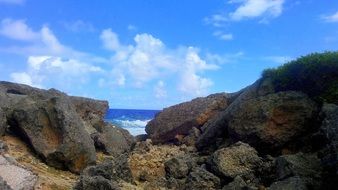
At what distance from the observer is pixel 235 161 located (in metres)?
12.6

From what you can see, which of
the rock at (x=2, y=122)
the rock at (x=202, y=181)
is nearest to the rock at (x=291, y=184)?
the rock at (x=202, y=181)

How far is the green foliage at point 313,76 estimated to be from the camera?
14508 mm

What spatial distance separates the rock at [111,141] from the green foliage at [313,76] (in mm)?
5834

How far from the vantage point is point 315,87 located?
1475 centimetres

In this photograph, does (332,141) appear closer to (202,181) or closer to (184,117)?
(202,181)

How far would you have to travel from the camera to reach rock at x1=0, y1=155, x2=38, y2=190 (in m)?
9.07

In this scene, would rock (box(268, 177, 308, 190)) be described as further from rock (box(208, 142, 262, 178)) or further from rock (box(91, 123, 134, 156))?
rock (box(91, 123, 134, 156))

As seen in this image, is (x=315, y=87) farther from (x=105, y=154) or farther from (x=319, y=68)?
(x=105, y=154)

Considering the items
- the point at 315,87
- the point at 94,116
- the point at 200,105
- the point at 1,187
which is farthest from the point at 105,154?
the point at 1,187

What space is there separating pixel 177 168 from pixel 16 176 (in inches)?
200

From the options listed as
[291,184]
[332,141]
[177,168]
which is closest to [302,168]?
[291,184]

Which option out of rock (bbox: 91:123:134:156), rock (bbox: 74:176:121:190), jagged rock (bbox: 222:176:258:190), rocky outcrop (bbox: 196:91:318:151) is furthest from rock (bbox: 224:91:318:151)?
rock (bbox: 74:176:121:190)

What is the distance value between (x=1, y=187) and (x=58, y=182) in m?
3.63

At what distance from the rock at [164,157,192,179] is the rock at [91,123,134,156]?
403cm
